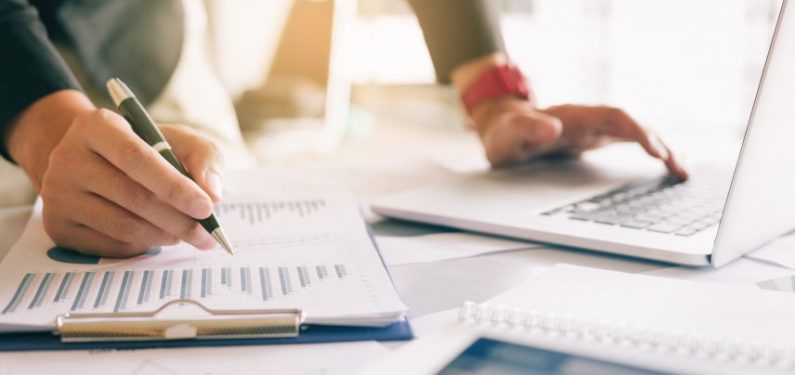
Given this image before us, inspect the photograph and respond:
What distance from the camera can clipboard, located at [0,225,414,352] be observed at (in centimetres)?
42

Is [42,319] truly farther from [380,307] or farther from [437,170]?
[437,170]

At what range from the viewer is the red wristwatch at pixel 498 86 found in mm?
1013

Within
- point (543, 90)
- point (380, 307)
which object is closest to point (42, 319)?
point (380, 307)

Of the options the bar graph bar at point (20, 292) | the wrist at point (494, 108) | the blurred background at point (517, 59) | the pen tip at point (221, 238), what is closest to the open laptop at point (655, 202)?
the wrist at point (494, 108)

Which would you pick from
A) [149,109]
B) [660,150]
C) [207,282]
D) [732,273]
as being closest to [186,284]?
[207,282]

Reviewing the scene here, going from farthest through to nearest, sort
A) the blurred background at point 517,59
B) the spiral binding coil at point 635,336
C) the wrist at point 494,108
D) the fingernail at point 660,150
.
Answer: the blurred background at point 517,59 < the wrist at point 494,108 < the fingernail at point 660,150 < the spiral binding coil at point 635,336

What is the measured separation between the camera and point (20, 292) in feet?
1.58

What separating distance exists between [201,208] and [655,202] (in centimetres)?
41

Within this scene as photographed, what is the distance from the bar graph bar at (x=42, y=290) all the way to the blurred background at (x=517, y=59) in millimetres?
1798

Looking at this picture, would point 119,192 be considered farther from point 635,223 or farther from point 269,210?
point 635,223

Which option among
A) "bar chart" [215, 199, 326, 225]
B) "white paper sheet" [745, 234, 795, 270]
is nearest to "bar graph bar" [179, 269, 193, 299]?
"bar chart" [215, 199, 326, 225]

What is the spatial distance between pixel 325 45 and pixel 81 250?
2.33m

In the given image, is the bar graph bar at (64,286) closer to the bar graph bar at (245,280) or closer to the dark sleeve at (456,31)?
the bar graph bar at (245,280)

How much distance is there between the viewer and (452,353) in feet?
1.22
